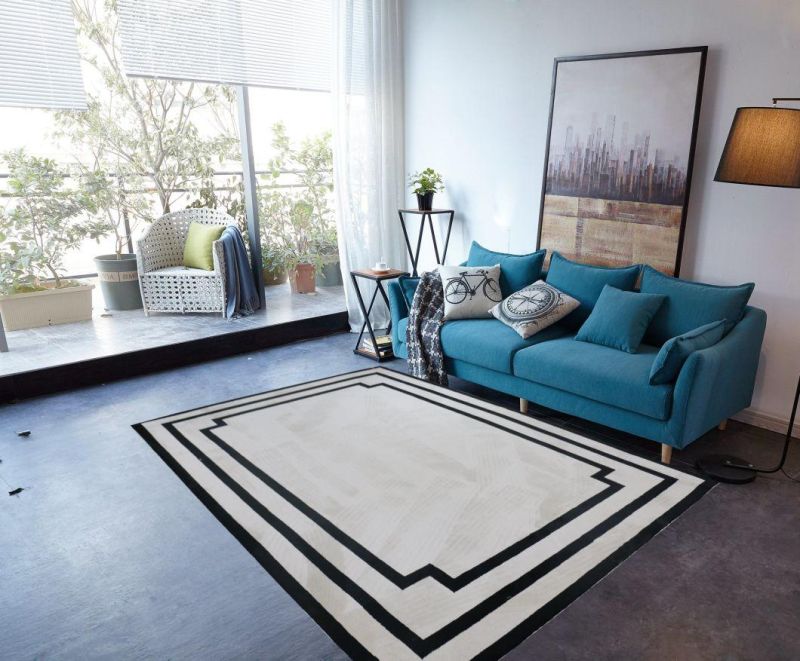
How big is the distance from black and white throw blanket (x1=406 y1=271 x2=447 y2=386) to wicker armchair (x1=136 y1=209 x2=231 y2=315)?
72.5 inches

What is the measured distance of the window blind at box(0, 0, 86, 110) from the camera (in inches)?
147

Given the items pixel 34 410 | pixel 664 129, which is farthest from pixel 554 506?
pixel 34 410

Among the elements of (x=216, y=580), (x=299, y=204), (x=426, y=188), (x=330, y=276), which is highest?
(x=426, y=188)

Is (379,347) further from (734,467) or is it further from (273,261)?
(734,467)

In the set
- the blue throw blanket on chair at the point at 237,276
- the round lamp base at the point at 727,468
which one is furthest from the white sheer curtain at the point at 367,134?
the round lamp base at the point at 727,468

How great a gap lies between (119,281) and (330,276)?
1.97 m

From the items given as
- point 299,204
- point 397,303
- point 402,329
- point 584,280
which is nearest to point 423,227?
point 397,303

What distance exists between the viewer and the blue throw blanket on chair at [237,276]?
514 cm

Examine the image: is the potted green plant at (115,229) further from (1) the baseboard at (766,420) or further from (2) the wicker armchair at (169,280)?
(1) the baseboard at (766,420)

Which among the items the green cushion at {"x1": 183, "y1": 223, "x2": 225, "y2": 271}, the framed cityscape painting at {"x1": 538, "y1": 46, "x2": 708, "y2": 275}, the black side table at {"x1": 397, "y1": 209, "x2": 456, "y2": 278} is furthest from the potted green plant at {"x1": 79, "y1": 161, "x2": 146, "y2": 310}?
the framed cityscape painting at {"x1": 538, "y1": 46, "x2": 708, "y2": 275}

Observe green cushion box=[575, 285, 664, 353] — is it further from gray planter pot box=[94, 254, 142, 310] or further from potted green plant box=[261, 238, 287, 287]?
gray planter pot box=[94, 254, 142, 310]

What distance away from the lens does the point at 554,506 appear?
2703 millimetres

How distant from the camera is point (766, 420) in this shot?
349 cm

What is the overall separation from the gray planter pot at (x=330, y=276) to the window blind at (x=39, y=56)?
2.79 meters
